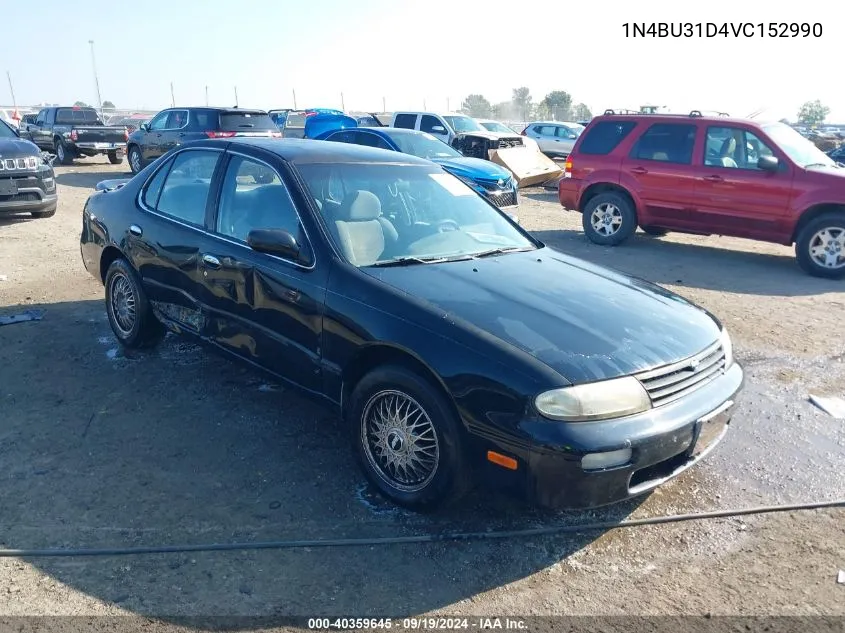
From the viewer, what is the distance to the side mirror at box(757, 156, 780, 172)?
871 centimetres

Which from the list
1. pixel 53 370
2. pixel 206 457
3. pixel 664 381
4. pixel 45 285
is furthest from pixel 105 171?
pixel 664 381

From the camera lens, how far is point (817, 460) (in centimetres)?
402

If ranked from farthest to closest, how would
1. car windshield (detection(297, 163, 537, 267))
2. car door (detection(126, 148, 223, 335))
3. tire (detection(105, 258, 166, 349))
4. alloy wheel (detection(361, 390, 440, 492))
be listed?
tire (detection(105, 258, 166, 349)) → car door (detection(126, 148, 223, 335)) → car windshield (detection(297, 163, 537, 267)) → alloy wheel (detection(361, 390, 440, 492))

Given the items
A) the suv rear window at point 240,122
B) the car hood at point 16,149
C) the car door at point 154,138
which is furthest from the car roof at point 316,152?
the car door at point 154,138

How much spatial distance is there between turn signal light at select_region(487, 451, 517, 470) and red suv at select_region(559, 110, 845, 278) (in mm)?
7354

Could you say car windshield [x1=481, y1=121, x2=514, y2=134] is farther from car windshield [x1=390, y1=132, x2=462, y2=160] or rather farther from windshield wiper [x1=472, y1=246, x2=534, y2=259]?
windshield wiper [x1=472, y1=246, x2=534, y2=259]

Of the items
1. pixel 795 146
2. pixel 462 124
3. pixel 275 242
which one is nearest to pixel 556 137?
pixel 462 124

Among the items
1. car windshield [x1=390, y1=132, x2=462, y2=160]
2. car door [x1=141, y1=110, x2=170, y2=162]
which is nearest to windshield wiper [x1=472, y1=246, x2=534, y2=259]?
car windshield [x1=390, y1=132, x2=462, y2=160]

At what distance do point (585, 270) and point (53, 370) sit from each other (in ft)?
12.7

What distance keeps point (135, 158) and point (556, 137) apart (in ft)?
50.6

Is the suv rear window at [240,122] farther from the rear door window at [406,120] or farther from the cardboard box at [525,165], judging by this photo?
the cardboard box at [525,165]

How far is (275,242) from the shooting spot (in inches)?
143

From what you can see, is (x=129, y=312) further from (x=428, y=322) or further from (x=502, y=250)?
(x=428, y=322)

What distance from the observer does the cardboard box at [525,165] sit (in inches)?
648
